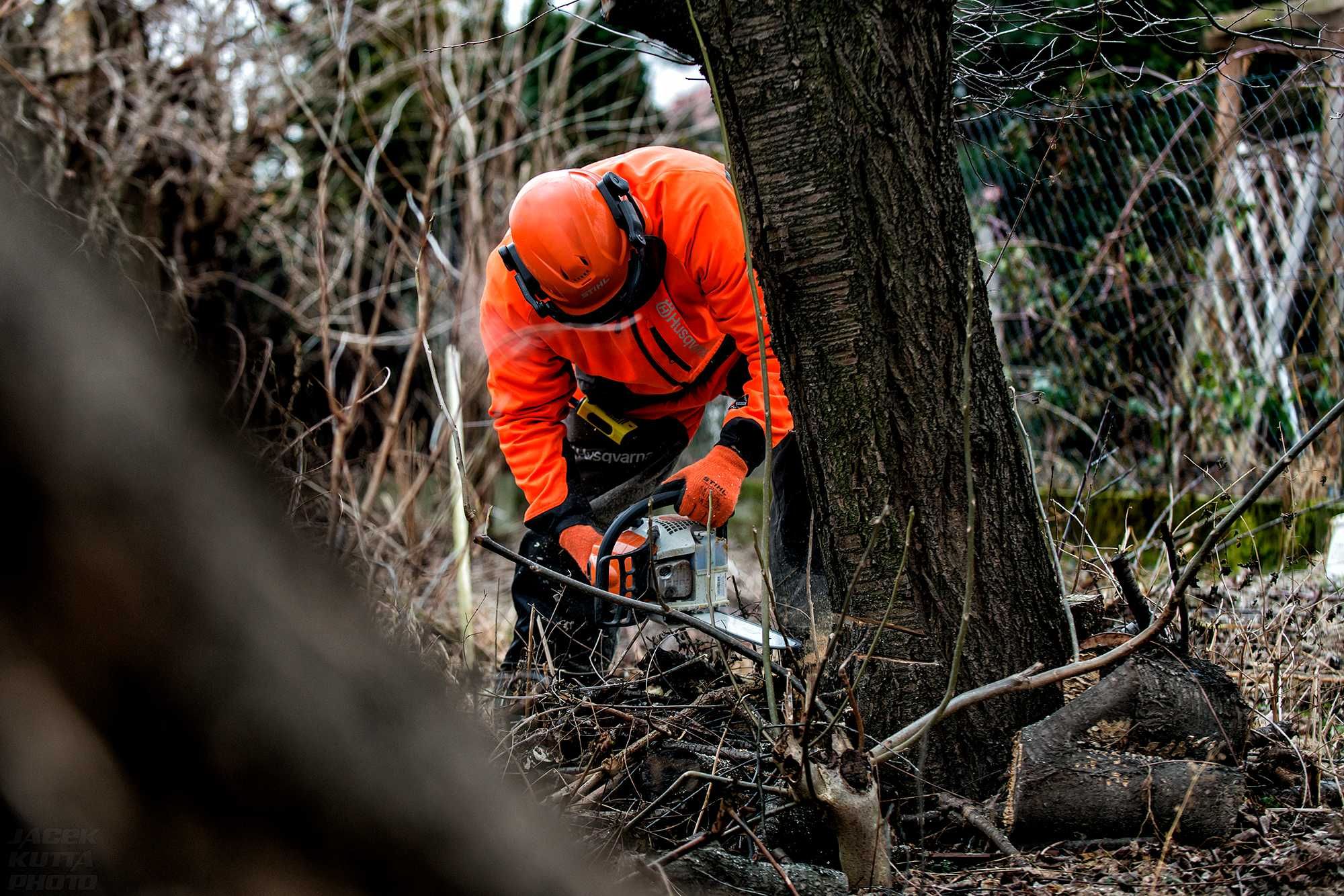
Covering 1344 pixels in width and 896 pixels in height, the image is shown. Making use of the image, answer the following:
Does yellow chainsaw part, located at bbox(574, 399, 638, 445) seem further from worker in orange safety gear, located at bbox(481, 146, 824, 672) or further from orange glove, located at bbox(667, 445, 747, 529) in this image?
orange glove, located at bbox(667, 445, 747, 529)

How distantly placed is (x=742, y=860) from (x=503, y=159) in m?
6.08

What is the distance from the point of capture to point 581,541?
11.3ft

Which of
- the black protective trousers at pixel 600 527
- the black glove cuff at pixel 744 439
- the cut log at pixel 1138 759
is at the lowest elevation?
the cut log at pixel 1138 759

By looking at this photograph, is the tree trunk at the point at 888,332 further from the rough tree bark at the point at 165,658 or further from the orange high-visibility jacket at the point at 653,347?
the rough tree bark at the point at 165,658

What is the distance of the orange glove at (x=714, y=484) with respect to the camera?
3.15 metres

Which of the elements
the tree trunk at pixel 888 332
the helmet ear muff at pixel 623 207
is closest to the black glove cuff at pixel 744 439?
the helmet ear muff at pixel 623 207

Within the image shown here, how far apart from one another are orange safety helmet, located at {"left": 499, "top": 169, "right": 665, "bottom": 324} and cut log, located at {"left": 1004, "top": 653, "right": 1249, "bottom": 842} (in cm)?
181

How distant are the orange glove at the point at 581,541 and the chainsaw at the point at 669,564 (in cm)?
17

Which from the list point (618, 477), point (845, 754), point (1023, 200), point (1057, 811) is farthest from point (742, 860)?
point (618, 477)

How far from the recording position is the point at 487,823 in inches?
23.0

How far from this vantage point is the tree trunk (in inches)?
74.4

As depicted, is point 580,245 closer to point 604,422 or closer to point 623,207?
point 623,207

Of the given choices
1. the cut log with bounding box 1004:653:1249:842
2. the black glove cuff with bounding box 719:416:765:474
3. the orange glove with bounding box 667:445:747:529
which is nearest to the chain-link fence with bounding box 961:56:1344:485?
the black glove cuff with bounding box 719:416:765:474

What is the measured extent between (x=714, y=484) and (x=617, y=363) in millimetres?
657
